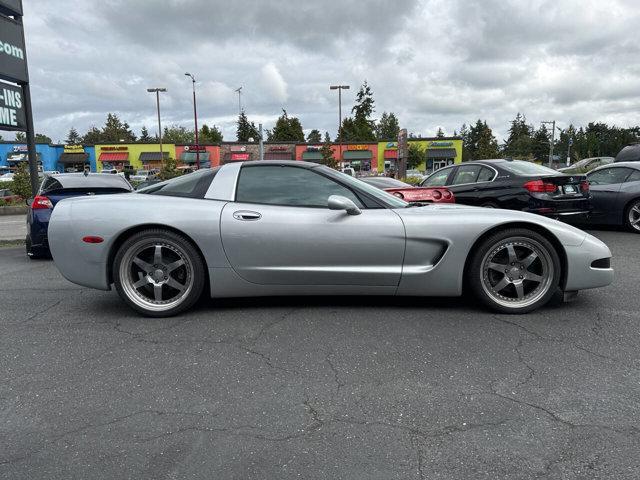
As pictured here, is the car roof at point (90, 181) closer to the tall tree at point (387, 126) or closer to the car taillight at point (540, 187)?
the car taillight at point (540, 187)

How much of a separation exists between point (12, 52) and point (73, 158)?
53.9 metres

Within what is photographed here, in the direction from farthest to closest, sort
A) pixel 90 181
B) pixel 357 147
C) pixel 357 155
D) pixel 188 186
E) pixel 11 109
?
pixel 357 147 < pixel 357 155 < pixel 11 109 < pixel 90 181 < pixel 188 186

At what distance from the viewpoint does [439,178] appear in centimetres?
892

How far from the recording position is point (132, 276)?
3.74m

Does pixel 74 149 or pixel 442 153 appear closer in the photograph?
pixel 74 149

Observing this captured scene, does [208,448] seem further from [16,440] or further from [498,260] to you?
[498,260]

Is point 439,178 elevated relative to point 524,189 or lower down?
elevated

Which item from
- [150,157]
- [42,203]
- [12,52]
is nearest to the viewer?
[42,203]

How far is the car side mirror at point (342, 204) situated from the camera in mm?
3516

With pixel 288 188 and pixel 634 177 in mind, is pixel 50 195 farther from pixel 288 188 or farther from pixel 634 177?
pixel 634 177

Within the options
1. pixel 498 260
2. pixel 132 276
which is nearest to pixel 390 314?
pixel 498 260

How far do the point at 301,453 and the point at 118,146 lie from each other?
62473 millimetres

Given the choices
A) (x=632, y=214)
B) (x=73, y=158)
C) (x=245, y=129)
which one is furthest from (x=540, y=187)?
(x=245, y=129)

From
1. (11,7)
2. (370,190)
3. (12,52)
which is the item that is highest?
(11,7)
